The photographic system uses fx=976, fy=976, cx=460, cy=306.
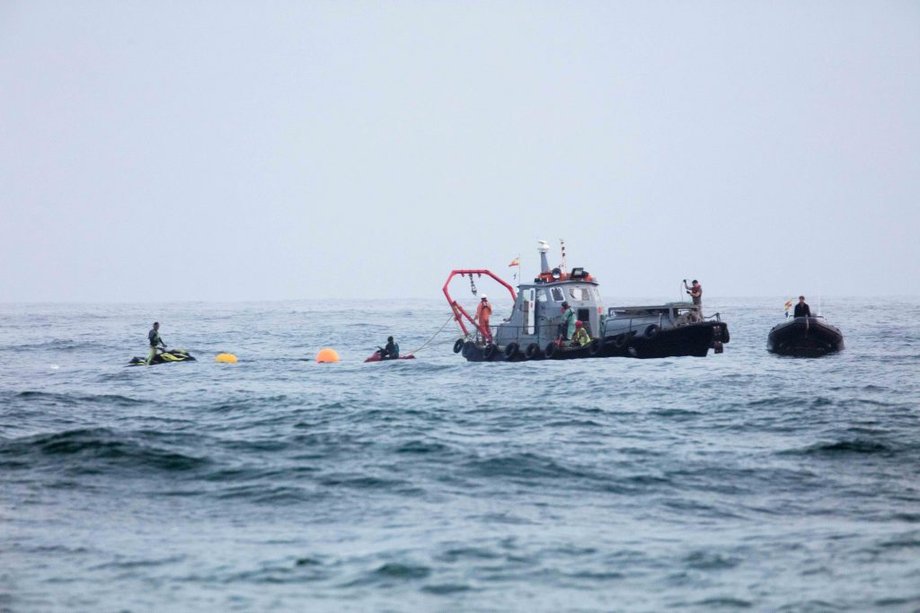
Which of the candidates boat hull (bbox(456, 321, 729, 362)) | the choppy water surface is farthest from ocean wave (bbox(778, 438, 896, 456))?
boat hull (bbox(456, 321, 729, 362))

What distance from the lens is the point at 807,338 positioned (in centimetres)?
3512

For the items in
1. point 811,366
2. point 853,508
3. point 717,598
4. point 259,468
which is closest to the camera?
point 717,598

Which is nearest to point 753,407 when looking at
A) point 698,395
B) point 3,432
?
point 698,395

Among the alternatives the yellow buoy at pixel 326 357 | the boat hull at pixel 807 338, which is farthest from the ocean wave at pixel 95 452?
the boat hull at pixel 807 338

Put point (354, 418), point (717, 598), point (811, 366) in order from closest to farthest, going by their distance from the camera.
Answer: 1. point (717, 598)
2. point (354, 418)
3. point (811, 366)

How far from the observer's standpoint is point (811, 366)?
1229 inches

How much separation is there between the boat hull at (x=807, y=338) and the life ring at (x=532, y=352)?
30.7ft

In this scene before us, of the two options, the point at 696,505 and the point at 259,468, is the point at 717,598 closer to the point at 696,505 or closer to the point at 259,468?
the point at 696,505

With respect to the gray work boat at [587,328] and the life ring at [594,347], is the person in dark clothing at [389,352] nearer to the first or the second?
the gray work boat at [587,328]

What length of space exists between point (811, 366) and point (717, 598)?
78.7 feet

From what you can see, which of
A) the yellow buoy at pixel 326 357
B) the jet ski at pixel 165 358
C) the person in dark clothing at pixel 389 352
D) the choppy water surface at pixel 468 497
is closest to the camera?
the choppy water surface at pixel 468 497

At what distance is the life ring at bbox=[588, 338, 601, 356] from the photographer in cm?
3111

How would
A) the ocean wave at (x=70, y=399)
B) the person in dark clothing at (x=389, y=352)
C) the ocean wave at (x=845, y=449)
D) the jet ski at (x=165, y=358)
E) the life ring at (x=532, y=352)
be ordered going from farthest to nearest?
the person in dark clothing at (x=389, y=352) → the jet ski at (x=165, y=358) → the life ring at (x=532, y=352) → the ocean wave at (x=70, y=399) → the ocean wave at (x=845, y=449)

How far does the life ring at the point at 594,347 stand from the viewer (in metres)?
31.1
